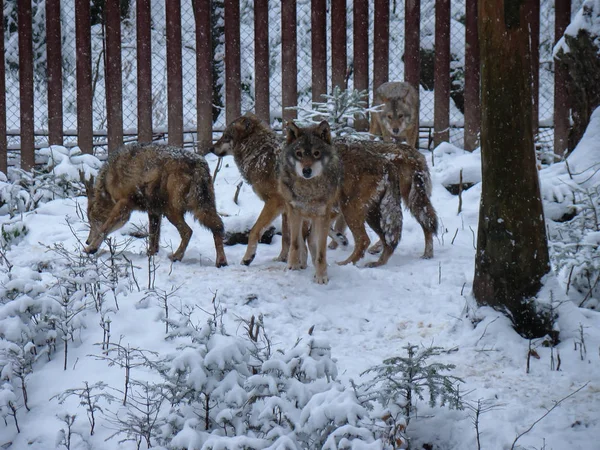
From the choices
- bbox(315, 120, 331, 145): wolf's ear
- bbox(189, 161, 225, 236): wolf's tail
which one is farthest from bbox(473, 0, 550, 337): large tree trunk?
bbox(189, 161, 225, 236): wolf's tail

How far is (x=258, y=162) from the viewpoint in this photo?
325 inches

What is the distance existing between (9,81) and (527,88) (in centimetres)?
1466

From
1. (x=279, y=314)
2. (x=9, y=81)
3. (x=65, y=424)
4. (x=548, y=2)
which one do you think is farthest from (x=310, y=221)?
(x=9, y=81)

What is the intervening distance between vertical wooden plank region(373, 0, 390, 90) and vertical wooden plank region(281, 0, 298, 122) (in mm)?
1171

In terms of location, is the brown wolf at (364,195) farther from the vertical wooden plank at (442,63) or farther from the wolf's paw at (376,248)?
the vertical wooden plank at (442,63)

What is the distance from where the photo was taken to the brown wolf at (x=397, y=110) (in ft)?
34.9

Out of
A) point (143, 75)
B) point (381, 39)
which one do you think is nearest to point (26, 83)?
point (143, 75)

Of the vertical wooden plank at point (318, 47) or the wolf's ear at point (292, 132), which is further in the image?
the vertical wooden plank at point (318, 47)

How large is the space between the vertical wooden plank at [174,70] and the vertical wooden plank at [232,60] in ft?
2.25

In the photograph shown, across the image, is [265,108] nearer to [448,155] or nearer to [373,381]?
[448,155]

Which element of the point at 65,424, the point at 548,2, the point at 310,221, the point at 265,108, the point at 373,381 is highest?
the point at 548,2

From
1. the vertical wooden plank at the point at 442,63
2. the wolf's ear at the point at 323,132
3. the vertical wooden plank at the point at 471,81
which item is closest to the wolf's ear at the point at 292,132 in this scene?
the wolf's ear at the point at 323,132

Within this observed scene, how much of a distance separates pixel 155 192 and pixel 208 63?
11.4 ft

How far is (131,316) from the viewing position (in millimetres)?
5816
